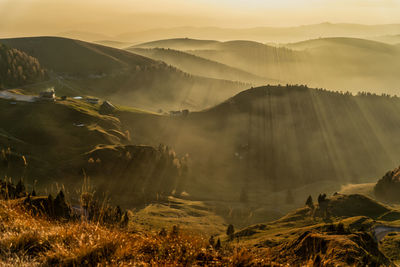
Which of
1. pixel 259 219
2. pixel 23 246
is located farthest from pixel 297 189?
pixel 23 246

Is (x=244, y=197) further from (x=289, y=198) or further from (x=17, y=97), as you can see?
(x=17, y=97)

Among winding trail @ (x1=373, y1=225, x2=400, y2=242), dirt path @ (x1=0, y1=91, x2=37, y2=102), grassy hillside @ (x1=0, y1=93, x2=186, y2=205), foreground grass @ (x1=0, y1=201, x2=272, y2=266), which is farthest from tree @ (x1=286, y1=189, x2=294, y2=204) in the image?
dirt path @ (x1=0, y1=91, x2=37, y2=102)

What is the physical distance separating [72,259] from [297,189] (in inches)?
8282

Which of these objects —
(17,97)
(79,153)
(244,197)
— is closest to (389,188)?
(244,197)

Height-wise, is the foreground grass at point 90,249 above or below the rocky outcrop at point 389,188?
above

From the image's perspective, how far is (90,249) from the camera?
6422 millimetres

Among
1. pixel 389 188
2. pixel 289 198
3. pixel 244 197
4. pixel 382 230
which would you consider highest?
pixel 382 230

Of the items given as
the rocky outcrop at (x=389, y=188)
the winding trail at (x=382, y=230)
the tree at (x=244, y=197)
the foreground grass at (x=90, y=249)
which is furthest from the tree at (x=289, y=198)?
the foreground grass at (x=90, y=249)

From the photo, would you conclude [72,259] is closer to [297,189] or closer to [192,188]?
[192,188]

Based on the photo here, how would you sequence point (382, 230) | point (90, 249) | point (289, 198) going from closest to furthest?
point (90, 249)
point (382, 230)
point (289, 198)

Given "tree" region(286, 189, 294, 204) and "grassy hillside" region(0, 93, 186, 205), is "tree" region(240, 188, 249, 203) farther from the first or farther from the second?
"grassy hillside" region(0, 93, 186, 205)

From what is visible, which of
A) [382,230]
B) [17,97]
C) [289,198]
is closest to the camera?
[382,230]

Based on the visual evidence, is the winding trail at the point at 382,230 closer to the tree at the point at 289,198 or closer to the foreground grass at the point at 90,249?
the foreground grass at the point at 90,249

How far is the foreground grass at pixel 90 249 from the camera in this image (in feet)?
20.8
